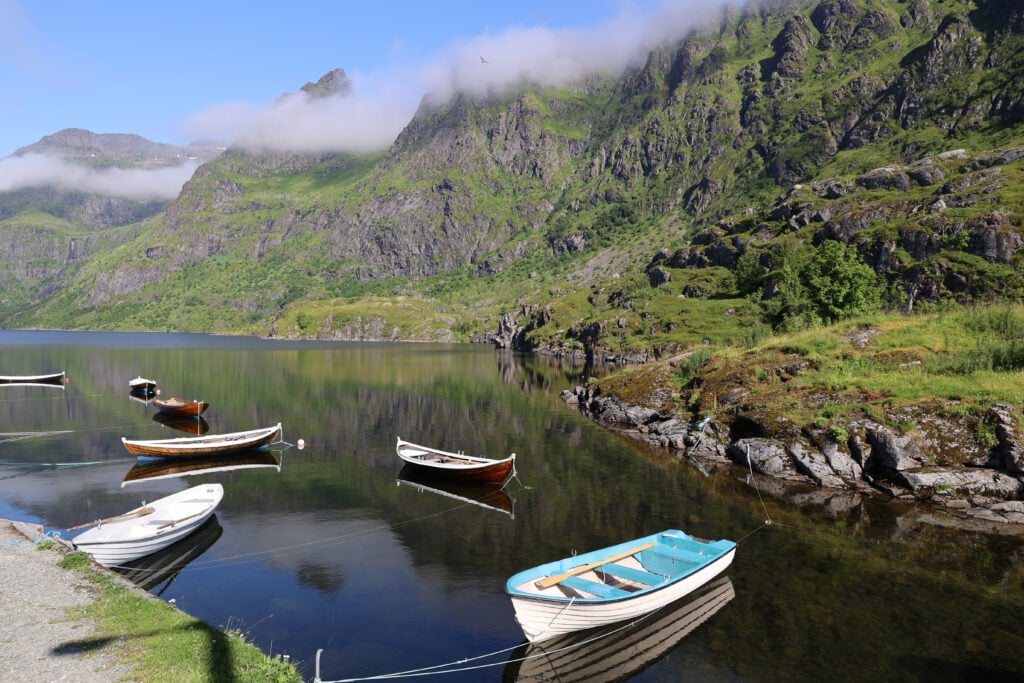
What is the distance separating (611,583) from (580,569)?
5.08 feet

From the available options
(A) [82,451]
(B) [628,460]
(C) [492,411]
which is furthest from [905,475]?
(A) [82,451]

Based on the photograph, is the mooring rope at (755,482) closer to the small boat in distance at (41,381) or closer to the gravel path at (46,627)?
the gravel path at (46,627)

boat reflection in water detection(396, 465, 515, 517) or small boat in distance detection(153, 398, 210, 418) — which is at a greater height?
small boat in distance detection(153, 398, 210, 418)

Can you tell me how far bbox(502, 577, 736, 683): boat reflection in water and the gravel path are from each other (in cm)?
1281

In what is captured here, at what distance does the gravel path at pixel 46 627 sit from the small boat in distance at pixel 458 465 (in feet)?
82.2

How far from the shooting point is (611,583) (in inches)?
929

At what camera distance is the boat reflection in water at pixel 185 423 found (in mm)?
66125

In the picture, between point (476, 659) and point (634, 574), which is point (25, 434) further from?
point (634, 574)

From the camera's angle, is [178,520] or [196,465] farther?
[196,465]

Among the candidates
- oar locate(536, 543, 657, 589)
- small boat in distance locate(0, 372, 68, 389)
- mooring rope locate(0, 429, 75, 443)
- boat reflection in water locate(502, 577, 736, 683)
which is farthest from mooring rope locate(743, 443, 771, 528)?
small boat in distance locate(0, 372, 68, 389)

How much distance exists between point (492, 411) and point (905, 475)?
50.8 metres

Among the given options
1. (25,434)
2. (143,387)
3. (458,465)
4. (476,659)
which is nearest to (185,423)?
(25,434)

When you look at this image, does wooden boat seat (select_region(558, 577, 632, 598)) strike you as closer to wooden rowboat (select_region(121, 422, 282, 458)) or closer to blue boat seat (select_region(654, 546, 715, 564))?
blue boat seat (select_region(654, 546, 715, 564))

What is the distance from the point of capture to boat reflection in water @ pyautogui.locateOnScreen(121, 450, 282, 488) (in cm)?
4731
